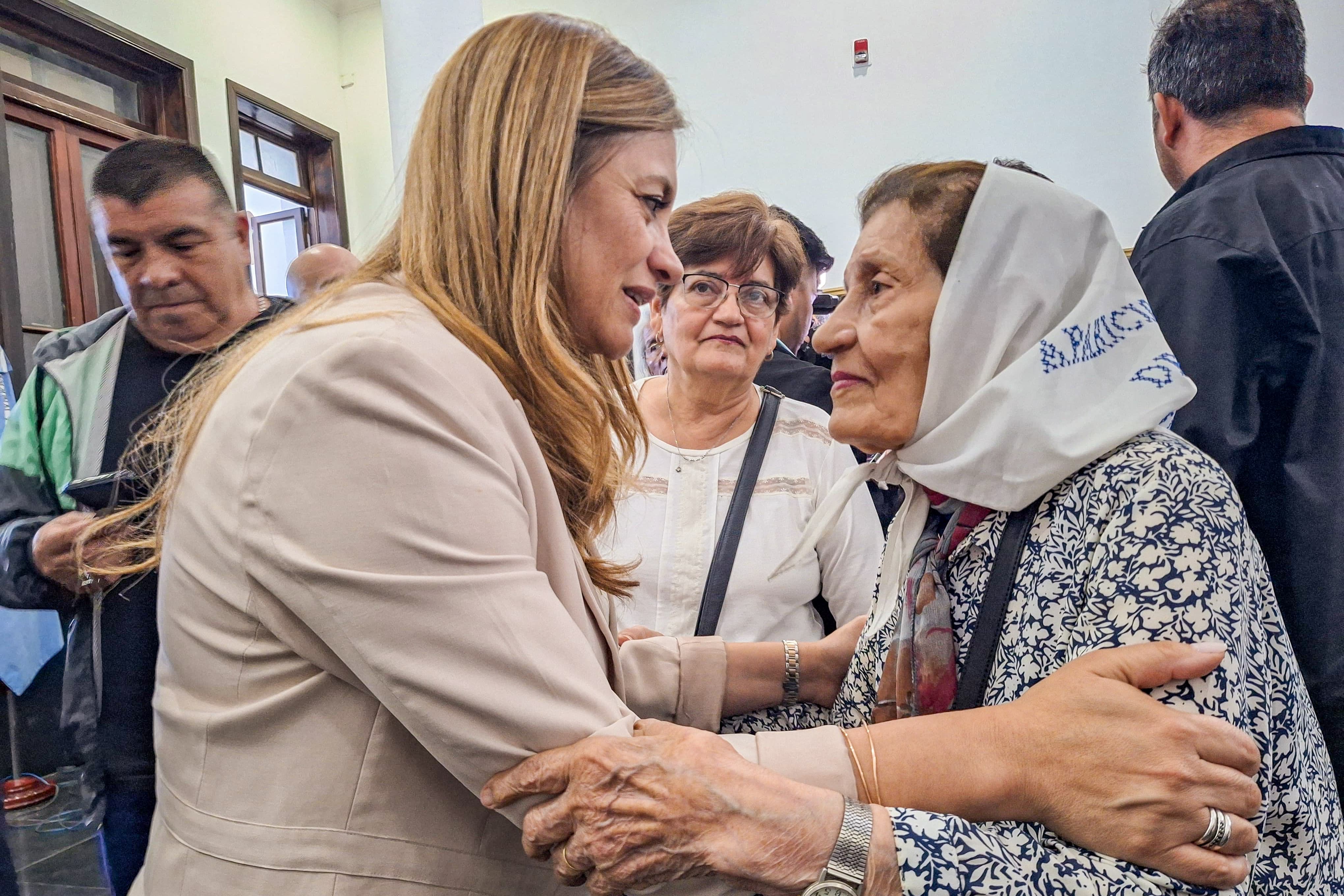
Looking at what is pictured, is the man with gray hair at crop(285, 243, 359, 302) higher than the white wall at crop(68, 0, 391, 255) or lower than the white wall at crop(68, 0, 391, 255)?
lower

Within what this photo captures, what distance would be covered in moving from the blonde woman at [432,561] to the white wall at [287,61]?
504 centimetres

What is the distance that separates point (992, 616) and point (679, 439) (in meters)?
1.23

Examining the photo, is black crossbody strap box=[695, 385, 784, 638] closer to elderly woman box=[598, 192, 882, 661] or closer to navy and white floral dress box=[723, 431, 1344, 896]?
elderly woman box=[598, 192, 882, 661]

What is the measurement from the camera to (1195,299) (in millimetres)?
2008

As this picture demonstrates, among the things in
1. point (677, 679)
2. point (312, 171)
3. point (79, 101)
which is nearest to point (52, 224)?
point (79, 101)

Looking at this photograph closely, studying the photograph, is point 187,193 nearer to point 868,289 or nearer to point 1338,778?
point 868,289

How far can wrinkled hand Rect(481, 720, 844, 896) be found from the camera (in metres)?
0.97

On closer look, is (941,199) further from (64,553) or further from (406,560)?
(64,553)

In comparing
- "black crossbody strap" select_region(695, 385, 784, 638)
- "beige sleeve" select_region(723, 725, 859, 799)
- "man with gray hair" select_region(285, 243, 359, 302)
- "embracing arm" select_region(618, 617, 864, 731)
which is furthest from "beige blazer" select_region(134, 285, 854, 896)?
"man with gray hair" select_region(285, 243, 359, 302)

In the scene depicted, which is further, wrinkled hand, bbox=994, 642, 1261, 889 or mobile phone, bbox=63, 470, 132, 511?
mobile phone, bbox=63, 470, 132, 511

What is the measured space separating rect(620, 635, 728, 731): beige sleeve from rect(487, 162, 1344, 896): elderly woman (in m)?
0.29

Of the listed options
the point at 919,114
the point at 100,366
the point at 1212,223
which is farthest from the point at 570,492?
the point at 919,114

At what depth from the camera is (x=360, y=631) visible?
917mm

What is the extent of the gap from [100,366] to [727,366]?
57.3 inches
